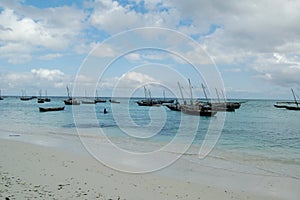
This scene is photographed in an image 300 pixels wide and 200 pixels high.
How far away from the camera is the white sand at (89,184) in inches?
308

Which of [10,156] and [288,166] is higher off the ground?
[10,156]

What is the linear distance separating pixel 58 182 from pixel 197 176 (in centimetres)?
530

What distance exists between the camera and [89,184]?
896cm

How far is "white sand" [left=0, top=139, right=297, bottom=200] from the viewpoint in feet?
25.6

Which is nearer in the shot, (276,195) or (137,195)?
(137,195)

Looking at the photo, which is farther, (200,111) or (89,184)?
(200,111)

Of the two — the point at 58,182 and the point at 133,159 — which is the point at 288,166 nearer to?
the point at 133,159

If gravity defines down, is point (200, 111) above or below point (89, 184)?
above

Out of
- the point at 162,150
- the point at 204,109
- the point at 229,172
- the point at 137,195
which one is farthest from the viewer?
the point at 204,109

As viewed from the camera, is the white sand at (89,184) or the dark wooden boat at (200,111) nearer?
the white sand at (89,184)

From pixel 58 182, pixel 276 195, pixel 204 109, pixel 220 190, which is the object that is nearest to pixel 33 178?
pixel 58 182

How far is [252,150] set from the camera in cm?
1988

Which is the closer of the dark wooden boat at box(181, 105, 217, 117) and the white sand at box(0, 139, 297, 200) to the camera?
the white sand at box(0, 139, 297, 200)

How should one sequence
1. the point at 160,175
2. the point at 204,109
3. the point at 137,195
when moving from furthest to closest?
the point at 204,109
the point at 160,175
the point at 137,195
